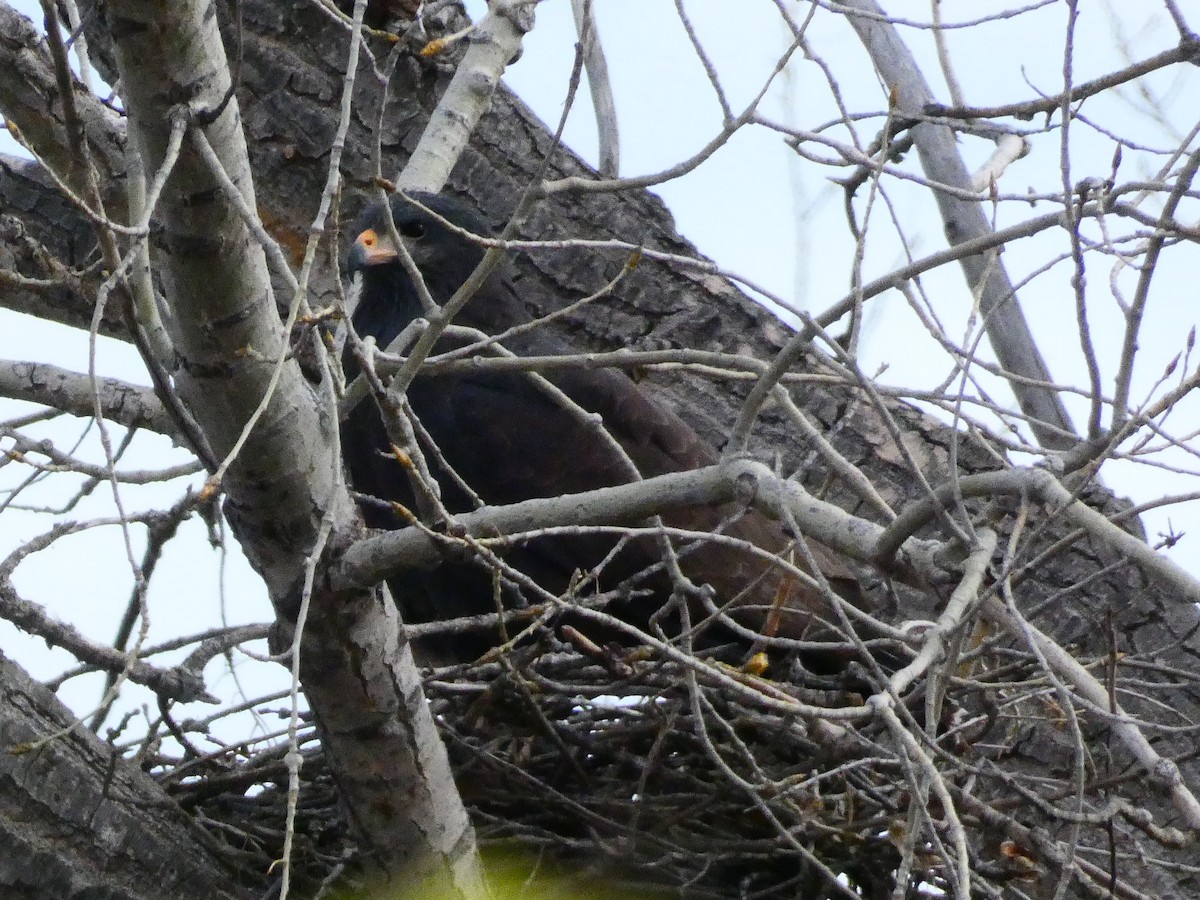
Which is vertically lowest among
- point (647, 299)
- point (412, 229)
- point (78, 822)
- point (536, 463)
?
point (78, 822)

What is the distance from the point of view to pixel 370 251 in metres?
4.29

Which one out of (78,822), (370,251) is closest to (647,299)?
(370,251)

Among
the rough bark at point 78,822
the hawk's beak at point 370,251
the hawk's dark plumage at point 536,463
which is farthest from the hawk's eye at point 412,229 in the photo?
the rough bark at point 78,822

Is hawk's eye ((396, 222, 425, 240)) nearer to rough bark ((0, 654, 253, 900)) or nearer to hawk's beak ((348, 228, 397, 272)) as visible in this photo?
hawk's beak ((348, 228, 397, 272))

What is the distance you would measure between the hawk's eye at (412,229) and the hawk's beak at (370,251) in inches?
3.7

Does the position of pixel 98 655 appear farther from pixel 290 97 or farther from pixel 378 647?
pixel 290 97

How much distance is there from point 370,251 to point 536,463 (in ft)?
2.85

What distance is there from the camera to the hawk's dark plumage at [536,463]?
381 cm

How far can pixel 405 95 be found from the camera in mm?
4156

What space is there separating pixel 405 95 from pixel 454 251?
555 millimetres

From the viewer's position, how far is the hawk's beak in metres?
4.28

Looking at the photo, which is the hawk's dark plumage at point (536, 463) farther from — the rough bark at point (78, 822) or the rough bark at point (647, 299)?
the rough bark at point (78, 822)

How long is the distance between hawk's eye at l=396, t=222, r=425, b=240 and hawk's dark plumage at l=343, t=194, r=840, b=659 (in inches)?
9.8

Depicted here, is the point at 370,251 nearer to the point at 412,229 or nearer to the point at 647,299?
the point at 412,229
